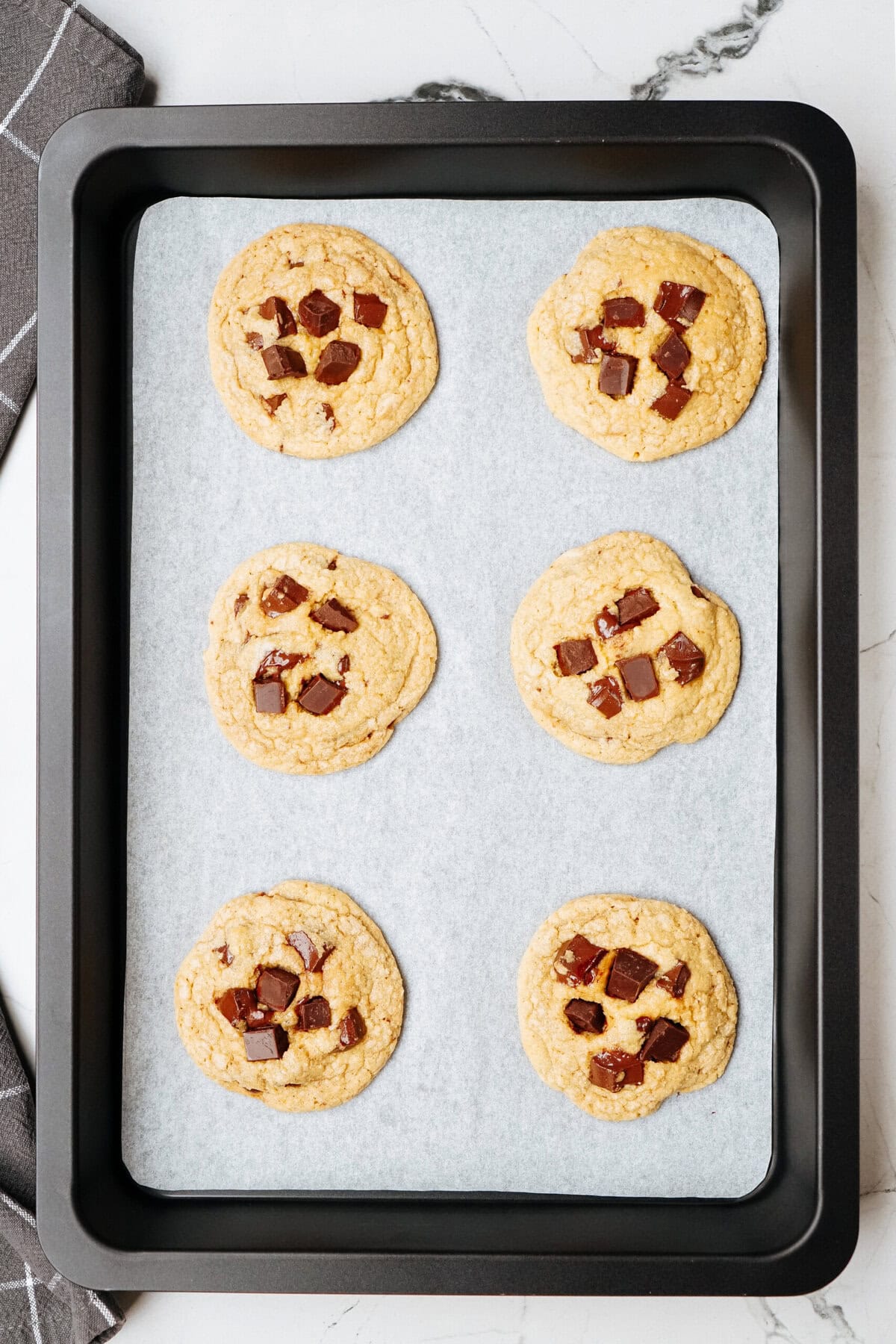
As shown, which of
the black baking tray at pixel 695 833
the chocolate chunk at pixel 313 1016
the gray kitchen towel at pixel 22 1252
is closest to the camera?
the black baking tray at pixel 695 833

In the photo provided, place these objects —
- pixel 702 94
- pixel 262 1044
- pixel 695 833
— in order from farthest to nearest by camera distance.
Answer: pixel 702 94, pixel 695 833, pixel 262 1044

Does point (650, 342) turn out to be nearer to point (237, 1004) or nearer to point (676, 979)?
point (676, 979)

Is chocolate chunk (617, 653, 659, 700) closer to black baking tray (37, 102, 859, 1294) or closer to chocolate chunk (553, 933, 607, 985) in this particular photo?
black baking tray (37, 102, 859, 1294)

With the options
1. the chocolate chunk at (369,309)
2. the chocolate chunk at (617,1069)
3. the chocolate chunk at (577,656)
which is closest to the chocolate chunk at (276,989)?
the chocolate chunk at (617,1069)

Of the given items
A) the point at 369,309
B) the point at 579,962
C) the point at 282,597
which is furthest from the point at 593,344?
the point at 579,962

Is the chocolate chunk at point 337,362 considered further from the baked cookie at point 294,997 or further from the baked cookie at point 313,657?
the baked cookie at point 294,997
